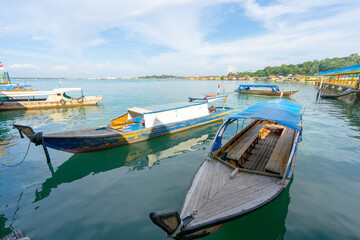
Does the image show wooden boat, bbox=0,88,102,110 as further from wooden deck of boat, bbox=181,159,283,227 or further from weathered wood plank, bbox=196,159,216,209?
wooden deck of boat, bbox=181,159,283,227

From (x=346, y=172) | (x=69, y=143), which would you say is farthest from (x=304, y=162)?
(x=69, y=143)

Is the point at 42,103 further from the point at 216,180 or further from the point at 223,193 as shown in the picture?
the point at 223,193

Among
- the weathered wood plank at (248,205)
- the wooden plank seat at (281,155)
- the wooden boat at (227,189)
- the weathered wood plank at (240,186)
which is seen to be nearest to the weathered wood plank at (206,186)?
the wooden boat at (227,189)

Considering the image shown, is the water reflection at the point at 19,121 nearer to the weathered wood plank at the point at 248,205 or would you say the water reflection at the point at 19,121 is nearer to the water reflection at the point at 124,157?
the water reflection at the point at 124,157

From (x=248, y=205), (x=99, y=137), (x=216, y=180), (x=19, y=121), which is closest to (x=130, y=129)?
(x=99, y=137)

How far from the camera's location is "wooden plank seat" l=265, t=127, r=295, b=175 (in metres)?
6.81

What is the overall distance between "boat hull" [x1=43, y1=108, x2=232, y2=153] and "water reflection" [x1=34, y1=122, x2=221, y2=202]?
47cm

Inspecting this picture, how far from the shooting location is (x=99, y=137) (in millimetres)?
11477

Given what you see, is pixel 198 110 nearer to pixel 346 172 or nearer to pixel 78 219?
pixel 346 172

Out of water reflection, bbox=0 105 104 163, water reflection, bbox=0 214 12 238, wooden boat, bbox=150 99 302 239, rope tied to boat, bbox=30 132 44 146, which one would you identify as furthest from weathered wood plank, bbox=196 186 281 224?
water reflection, bbox=0 105 104 163

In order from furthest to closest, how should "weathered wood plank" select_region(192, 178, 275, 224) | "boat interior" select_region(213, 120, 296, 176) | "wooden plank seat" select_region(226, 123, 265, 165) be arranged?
"wooden plank seat" select_region(226, 123, 265, 165)
"boat interior" select_region(213, 120, 296, 176)
"weathered wood plank" select_region(192, 178, 275, 224)

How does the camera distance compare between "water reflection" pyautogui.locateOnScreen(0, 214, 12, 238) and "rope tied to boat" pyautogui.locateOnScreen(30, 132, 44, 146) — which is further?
"rope tied to boat" pyautogui.locateOnScreen(30, 132, 44, 146)

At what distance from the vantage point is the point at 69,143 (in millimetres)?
10617

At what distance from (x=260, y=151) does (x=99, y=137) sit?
1109cm
